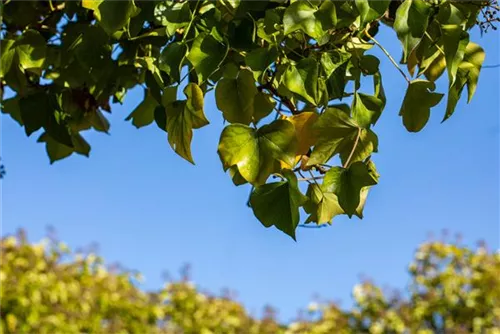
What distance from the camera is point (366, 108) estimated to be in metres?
1.15

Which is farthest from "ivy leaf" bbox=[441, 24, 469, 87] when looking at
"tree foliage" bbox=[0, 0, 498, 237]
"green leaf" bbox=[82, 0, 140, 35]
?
"green leaf" bbox=[82, 0, 140, 35]

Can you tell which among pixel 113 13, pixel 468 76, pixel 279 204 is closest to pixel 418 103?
pixel 468 76

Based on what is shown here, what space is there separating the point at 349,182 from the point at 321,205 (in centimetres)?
15

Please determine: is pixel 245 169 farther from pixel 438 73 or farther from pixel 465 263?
pixel 465 263

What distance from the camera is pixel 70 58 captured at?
5.24 ft

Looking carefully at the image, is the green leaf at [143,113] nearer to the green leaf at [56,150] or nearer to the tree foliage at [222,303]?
the green leaf at [56,150]

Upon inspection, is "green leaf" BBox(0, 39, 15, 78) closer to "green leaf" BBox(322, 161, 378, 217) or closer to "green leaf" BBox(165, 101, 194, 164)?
"green leaf" BBox(165, 101, 194, 164)

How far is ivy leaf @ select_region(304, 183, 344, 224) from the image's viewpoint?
120 cm

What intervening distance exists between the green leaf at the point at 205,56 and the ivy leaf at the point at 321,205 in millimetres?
255

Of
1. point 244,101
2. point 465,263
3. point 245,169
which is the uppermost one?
point 465,263

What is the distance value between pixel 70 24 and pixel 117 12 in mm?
403

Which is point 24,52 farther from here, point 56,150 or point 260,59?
point 260,59

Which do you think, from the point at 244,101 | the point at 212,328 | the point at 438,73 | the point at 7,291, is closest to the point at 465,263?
the point at 212,328

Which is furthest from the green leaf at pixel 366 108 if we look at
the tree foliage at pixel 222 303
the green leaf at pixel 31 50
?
the tree foliage at pixel 222 303
